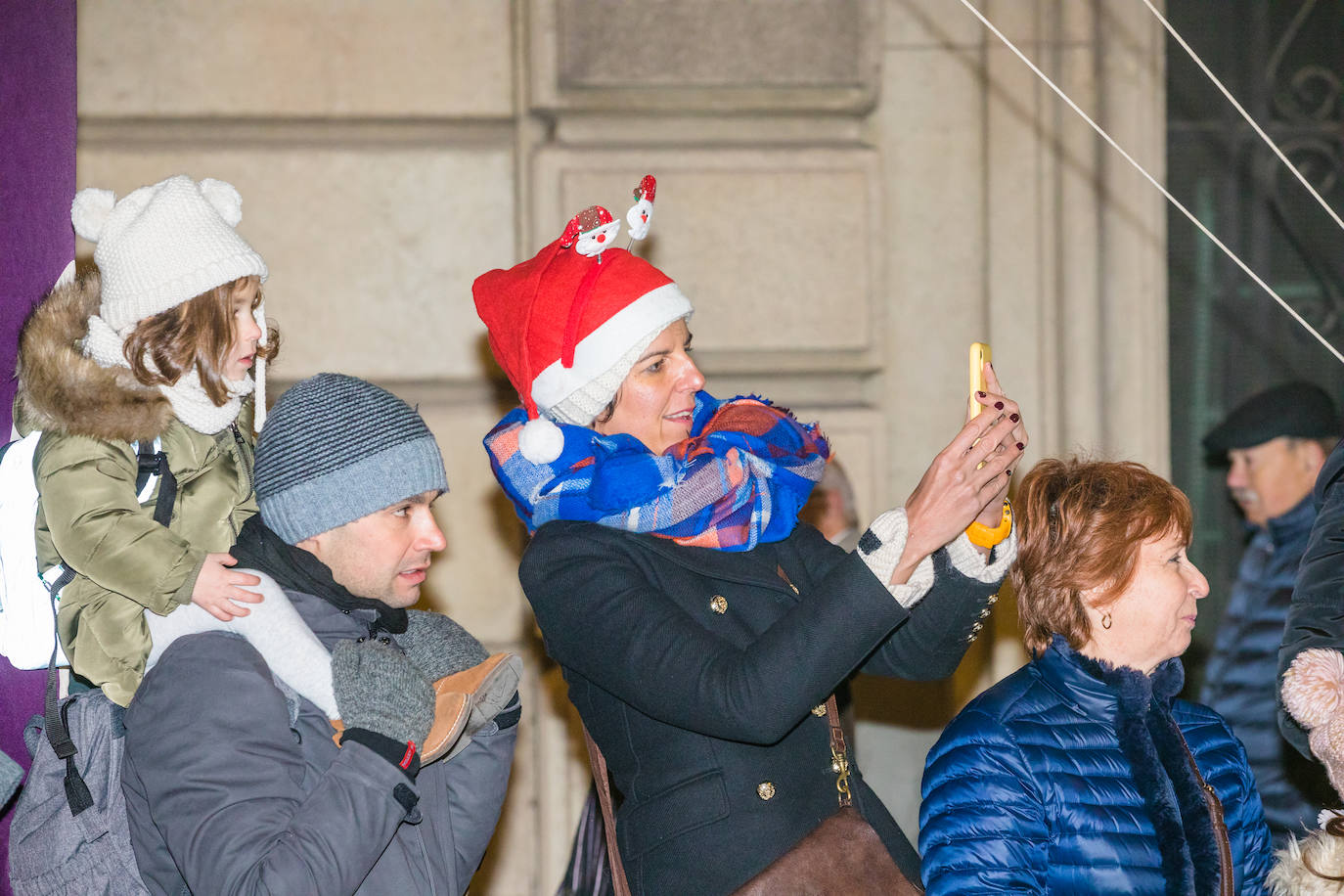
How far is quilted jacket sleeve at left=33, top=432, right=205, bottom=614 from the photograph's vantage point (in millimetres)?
2053

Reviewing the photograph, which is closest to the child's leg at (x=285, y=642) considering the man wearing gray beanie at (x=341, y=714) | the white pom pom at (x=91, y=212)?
the man wearing gray beanie at (x=341, y=714)

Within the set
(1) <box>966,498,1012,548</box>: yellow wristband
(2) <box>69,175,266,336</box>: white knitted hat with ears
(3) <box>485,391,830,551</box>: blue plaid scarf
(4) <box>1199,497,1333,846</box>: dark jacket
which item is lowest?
(4) <box>1199,497,1333,846</box>: dark jacket

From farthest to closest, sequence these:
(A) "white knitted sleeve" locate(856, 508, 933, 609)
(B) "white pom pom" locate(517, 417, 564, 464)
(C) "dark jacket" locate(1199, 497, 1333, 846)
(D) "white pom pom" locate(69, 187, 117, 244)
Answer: (C) "dark jacket" locate(1199, 497, 1333, 846) → (D) "white pom pom" locate(69, 187, 117, 244) → (B) "white pom pom" locate(517, 417, 564, 464) → (A) "white knitted sleeve" locate(856, 508, 933, 609)

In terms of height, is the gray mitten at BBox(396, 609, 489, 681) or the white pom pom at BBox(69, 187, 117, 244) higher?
the white pom pom at BBox(69, 187, 117, 244)

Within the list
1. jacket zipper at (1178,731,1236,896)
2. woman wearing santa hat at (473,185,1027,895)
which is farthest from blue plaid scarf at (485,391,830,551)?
jacket zipper at (1178,731,1236,896)

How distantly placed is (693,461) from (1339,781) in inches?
41.3

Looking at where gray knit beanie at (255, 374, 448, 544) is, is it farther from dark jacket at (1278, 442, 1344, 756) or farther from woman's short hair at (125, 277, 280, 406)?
dark jacket at (1278, 442, 1344, 756)

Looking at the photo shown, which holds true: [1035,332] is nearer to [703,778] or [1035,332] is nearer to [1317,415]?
[1317,415]

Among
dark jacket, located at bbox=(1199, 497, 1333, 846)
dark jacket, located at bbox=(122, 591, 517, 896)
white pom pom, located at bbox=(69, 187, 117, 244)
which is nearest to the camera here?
A: dark jacket, located at bbox=(122, 591, 517, 896)

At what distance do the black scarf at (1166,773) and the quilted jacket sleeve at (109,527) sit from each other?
55.6 inches

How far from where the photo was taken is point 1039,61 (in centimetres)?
404

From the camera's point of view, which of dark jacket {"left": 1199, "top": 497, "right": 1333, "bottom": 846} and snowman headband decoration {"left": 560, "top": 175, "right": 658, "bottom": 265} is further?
dark jacket {"left": 1199, "top": 497, "right": 1333, "bottom": 846}

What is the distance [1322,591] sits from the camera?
232cm

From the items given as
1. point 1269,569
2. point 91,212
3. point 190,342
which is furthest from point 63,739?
point 1269,569
